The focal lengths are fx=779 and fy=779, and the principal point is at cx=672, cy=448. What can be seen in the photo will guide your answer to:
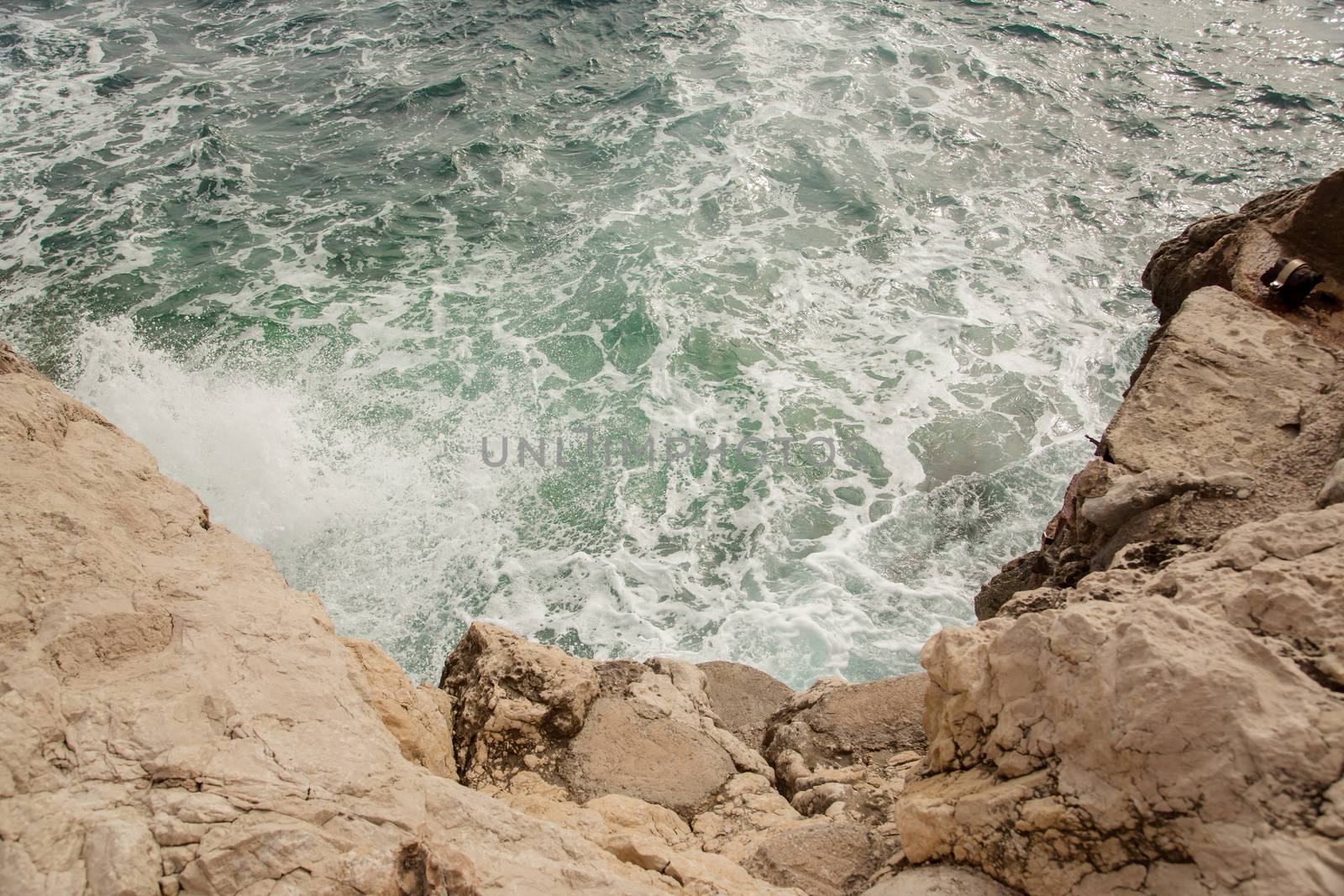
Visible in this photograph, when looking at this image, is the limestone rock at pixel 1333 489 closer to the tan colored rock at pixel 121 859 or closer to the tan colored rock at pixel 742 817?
the tan colored rock at pixel 742 817

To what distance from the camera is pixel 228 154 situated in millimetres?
14273

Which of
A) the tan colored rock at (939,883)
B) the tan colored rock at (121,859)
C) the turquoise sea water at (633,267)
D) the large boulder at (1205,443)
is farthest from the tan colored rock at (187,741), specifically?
the turquoise sea water at (633,267)

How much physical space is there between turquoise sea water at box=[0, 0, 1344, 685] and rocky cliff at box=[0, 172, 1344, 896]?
291 centimetres

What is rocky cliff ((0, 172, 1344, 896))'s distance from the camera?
2.46m

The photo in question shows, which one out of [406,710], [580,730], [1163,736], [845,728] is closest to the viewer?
[1163,736]

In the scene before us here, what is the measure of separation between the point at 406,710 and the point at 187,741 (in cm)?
131

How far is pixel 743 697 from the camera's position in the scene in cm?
588

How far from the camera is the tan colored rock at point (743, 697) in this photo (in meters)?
5.46

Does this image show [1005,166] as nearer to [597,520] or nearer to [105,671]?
[597,520]

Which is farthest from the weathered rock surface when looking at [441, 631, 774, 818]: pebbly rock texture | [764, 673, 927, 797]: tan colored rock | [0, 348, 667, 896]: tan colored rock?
[0, 348, 667, 896]: tan colored rock

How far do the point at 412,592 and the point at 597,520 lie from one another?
2071 millimetres

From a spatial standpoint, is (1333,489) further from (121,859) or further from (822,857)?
(121,859)

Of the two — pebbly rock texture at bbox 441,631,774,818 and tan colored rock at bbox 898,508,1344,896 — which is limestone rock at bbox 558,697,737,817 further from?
tan colored rock at bbox 898,508,1344,896

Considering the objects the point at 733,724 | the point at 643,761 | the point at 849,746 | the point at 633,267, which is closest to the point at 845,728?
the point at 849,746
